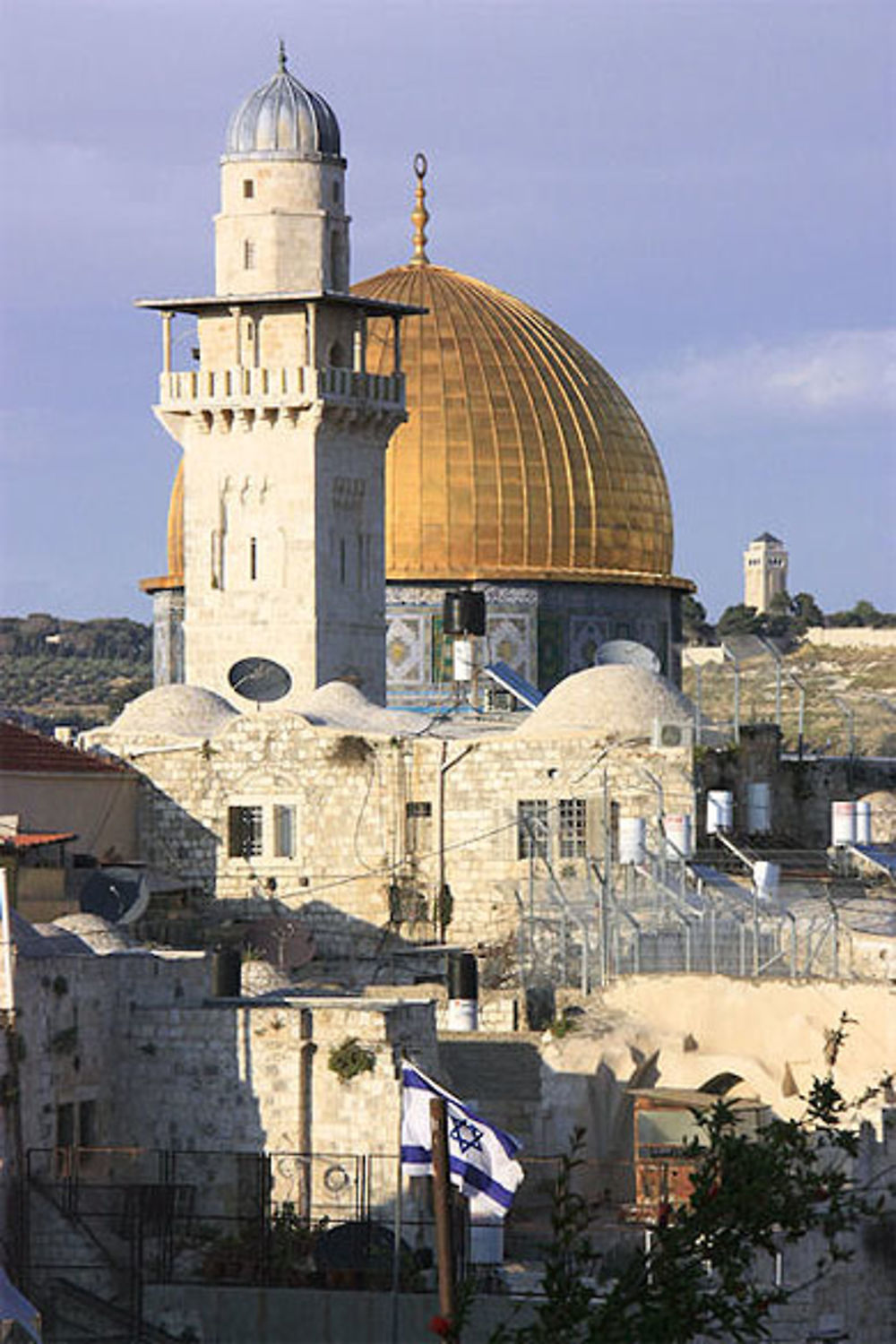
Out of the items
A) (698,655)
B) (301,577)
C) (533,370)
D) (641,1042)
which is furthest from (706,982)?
→ (698,655)

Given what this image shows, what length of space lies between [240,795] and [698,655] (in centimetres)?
5763

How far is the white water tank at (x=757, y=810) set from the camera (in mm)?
46469

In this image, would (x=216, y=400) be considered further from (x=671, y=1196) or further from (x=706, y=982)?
(x=671, y=1196)

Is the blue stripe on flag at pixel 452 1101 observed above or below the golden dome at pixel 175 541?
below

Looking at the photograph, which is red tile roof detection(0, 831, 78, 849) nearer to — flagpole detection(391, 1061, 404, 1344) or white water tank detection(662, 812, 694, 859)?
white water tank detection(662, 812, 694, 859)

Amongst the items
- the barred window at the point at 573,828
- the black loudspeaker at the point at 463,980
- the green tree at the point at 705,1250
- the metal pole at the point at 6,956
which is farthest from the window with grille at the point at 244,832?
the green tree at the point at 705,1250

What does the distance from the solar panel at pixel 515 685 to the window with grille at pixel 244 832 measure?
6.20m

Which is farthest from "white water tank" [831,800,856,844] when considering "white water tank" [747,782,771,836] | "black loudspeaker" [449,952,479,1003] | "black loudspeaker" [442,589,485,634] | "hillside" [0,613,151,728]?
"hillside" [0,613,151,728]

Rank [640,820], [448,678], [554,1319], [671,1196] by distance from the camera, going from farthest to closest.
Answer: [448,678] → [640,820] → [671,1196] → [554,1319]

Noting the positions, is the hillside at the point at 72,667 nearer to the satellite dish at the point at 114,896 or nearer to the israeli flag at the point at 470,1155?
the satellite dish at the point at 114,896

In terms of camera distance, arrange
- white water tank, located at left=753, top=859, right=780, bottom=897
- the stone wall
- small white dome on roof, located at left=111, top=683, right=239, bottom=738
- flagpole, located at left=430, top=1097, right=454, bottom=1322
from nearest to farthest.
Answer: flagpole, located at left=430, top=1097, right=454, bottom=1322
white water tank, located at left=753, top=859, right=780, bottom=897
the stone wall
small white dome on roof, located at left=111, top=683, right=239, bottom=738

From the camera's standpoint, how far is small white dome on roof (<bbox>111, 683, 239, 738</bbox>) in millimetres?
46375

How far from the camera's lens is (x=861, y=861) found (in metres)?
44.1

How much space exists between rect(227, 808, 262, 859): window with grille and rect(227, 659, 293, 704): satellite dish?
419 centimetres
